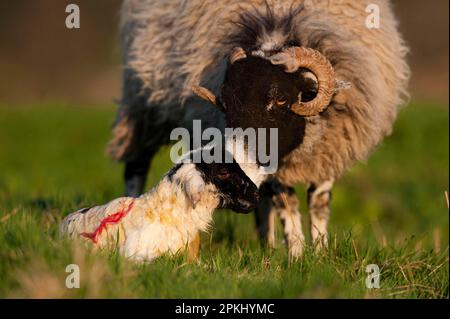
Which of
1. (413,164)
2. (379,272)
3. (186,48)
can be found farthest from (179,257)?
(413,164)

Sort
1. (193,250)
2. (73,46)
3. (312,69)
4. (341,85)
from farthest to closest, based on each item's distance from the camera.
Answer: (73,46)
(341,85)
(312,69)
(193,250)

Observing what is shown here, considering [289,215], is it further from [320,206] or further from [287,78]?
[287,78]

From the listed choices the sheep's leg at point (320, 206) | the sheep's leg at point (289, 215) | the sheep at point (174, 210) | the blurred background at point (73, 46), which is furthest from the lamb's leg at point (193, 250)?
the blurred background at point (73, 46)

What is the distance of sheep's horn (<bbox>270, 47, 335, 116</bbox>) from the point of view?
16.2ft

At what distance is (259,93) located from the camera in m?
4.83

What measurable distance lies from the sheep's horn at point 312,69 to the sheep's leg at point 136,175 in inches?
120

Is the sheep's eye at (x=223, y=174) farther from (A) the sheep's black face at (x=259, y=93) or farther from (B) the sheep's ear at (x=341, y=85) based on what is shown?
(B) the sheep's ear at (x=341, y=85)

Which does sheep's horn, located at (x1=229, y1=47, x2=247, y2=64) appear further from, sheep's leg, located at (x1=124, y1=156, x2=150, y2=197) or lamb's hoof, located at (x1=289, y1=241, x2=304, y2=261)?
sheep's leg, located at (x1=124, y1=156, x2=150, y2=197)

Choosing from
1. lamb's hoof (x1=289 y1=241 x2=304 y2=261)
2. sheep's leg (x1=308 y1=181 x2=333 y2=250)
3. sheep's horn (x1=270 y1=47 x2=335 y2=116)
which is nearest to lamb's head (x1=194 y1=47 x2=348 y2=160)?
sheep's horn (x1=270 y1=47 x2=335 y2=116)

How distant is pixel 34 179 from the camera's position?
11.2 m

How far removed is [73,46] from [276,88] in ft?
78.6

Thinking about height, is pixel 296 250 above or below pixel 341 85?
A: below

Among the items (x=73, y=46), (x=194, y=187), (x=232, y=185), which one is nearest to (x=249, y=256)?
(x=232, y=185)
